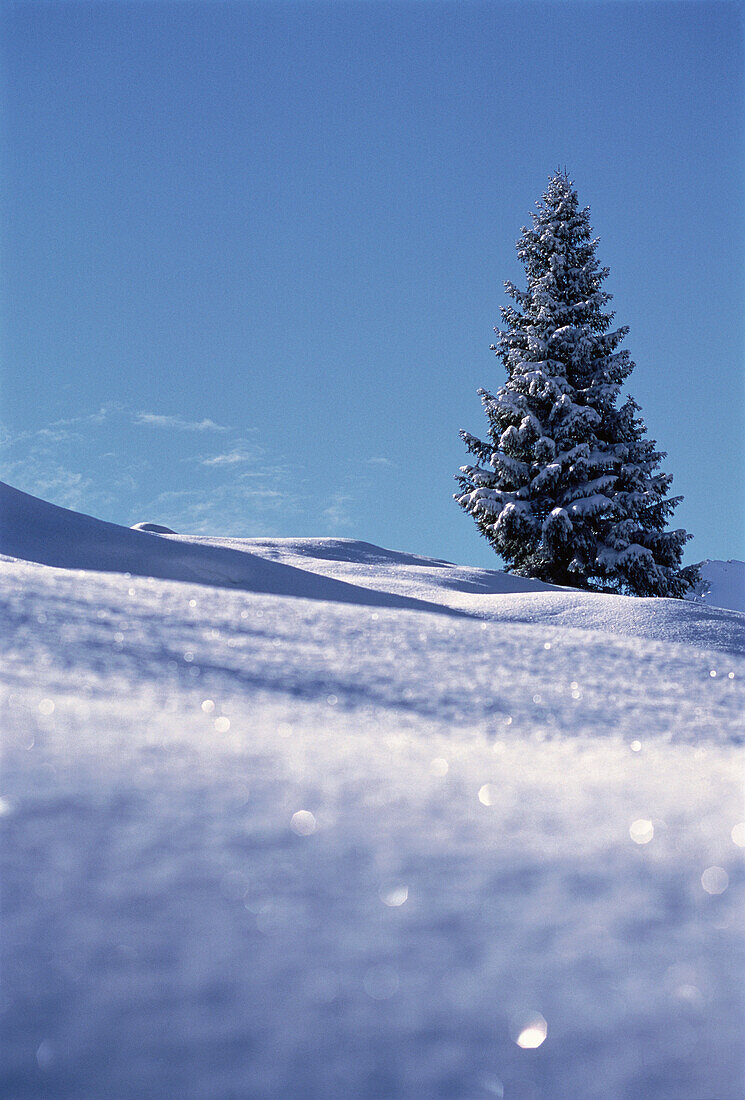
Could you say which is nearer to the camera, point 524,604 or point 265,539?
point 524,604

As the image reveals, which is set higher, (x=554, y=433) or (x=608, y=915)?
(x=554, y=433)

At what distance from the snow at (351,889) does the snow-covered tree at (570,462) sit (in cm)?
1136

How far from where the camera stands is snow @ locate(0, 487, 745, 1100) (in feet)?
1.80

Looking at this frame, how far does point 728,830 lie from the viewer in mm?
853

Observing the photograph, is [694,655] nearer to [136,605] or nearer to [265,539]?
[136,605]

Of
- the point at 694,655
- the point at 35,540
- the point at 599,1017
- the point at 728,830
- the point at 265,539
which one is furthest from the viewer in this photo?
the point at 265,539

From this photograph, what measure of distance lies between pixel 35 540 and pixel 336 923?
11.7 ft

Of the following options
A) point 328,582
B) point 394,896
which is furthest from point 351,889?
point 328,582

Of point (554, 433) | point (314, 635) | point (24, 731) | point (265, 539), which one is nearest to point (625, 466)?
point (554, 433)

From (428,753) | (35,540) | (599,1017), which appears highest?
(35,540)

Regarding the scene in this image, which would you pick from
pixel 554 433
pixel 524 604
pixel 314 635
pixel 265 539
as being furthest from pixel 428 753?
pixel 554 433

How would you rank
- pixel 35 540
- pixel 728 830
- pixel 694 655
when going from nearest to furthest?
pixel 728 830 → pixel 694 655 → pixel 35 540

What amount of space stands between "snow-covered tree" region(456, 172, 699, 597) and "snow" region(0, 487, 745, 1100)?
447 inches

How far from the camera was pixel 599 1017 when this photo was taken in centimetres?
59
